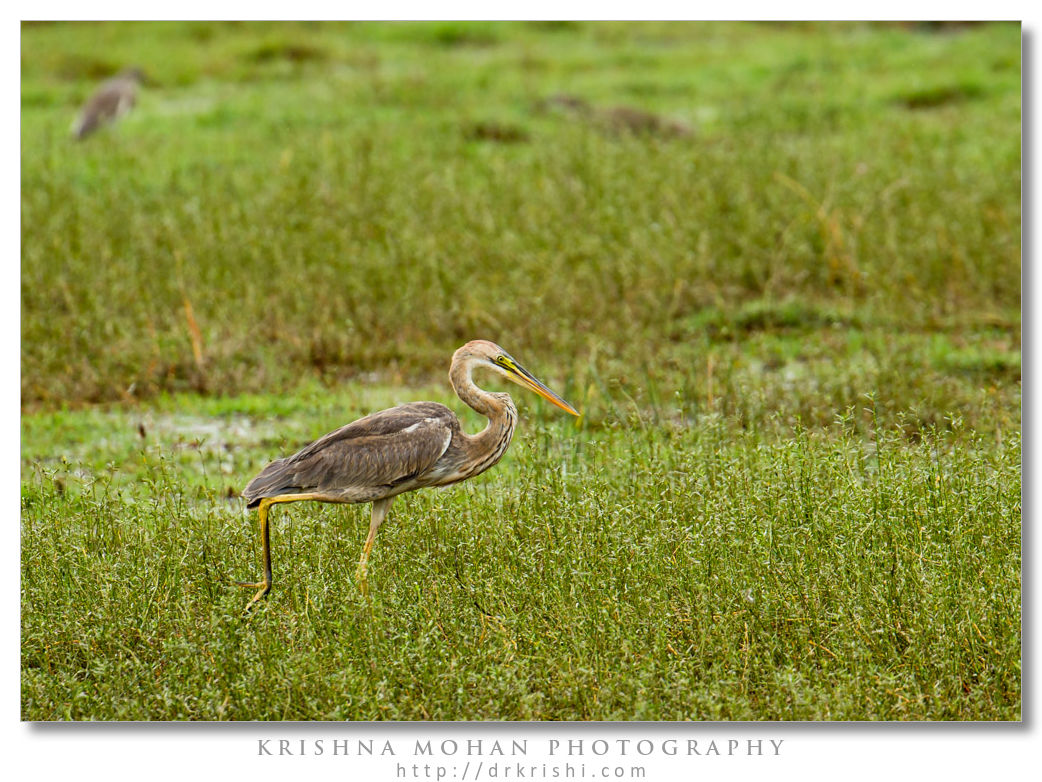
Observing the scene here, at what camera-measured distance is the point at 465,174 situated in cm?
1088

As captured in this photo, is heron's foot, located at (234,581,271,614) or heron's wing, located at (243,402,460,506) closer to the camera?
heron's wing, located at (243,402,460,506)

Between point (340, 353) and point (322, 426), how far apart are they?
100cm

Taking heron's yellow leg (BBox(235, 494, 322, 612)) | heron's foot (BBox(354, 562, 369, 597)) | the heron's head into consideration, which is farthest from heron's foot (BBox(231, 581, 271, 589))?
the heron's head

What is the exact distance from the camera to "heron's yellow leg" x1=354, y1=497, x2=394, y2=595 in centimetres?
486

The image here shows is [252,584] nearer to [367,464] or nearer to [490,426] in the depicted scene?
[367,464]

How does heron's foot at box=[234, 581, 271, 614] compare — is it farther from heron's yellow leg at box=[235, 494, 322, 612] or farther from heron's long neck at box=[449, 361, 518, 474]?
heron's long neck at box=[449, 361, 518, 474]

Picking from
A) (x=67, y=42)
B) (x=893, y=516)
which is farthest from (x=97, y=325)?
(x=67, y=42)

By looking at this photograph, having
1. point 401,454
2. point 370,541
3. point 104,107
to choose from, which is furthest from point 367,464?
point 104,107

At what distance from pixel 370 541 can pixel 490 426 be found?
0.68 metres

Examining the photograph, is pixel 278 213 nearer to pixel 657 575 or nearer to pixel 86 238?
pixel 86 238

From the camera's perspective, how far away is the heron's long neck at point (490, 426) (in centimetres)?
466

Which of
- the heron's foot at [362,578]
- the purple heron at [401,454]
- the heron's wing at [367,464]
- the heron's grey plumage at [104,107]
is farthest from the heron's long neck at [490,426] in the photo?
the heron's grey plumage at [104,107]

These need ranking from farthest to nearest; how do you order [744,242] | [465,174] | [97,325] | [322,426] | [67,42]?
[67,42], [465,174], [744,242], [97,325], [322,426]

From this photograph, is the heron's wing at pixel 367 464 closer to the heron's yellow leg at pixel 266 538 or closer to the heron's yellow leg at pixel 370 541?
the heron's yellow leg at pixel 266 538
